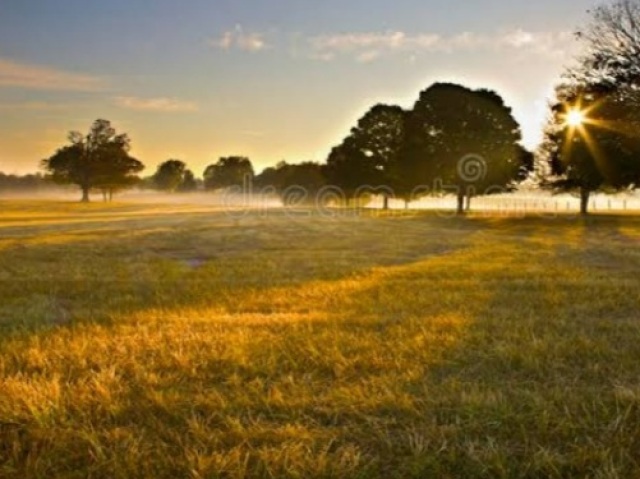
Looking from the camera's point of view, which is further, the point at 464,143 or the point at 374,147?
the point at 374,147

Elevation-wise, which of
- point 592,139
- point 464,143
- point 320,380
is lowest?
point 320,380

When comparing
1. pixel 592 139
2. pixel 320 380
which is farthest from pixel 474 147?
pixel 320 380

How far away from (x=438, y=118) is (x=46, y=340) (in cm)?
5548

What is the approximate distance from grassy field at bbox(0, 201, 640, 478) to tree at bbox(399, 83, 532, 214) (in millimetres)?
45620

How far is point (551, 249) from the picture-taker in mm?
23531

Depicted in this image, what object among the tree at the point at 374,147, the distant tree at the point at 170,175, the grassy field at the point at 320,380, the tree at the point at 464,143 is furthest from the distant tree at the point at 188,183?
the grassy field at the point at 320,380

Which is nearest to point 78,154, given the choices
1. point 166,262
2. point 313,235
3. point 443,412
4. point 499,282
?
point 313,235

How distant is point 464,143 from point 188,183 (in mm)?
134519

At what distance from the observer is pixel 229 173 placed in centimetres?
16662

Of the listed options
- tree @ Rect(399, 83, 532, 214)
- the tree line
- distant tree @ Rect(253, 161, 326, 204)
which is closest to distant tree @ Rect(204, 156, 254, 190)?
distant tree @ Rect(253, 161, 326, 204)

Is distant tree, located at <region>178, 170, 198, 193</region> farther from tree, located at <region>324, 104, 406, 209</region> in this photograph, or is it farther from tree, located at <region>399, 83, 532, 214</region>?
tree, located at <region>399, 83, 532, 214</region>

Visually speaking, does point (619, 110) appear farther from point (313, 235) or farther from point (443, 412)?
point (443, 412)

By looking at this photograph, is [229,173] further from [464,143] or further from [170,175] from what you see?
[464,143]

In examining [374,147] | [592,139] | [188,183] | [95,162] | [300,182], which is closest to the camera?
[592,139]
